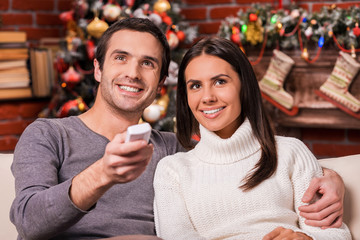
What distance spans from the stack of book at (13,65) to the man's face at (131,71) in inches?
66.0

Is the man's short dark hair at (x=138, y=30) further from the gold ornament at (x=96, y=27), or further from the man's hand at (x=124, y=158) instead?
the gold ornament at (x=96, y=27)

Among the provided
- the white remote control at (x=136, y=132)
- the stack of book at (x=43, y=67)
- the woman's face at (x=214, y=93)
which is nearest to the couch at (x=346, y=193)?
the woman's face at (x=214, y=93)

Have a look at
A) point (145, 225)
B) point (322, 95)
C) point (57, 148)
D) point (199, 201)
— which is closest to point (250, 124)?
point (199, 201)

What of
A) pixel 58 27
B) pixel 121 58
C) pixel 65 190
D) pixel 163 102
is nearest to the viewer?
pixel 65 190

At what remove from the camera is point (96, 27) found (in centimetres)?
297

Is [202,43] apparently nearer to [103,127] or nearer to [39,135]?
[103,127]

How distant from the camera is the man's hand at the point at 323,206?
Result: 1395 mm

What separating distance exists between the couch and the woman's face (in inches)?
16.1

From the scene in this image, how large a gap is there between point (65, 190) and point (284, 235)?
0.60m

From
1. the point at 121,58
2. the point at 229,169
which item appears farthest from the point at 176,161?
the point at 121,58

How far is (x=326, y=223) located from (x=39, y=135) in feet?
2.78

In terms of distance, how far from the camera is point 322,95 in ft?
9.77

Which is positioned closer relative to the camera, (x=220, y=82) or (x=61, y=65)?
(x=220, y=82)

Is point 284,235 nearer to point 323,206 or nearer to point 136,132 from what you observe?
point 323,206
